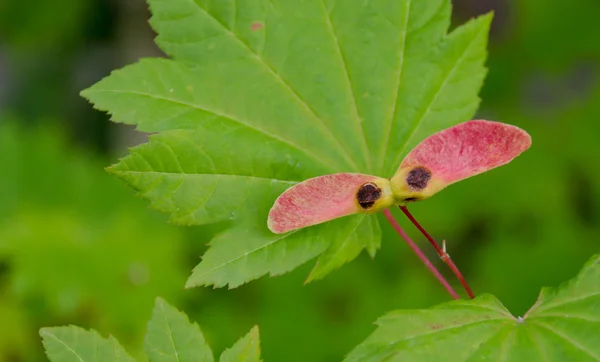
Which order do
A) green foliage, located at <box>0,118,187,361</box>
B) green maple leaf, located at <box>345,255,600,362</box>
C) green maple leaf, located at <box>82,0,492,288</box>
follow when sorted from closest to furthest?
green maple leaf, located at <box>345,255,600,362</box>
green maple leaf, located at <box>82,0,492,288</box>
green foliage, located at <box>0,118,187,361</box>

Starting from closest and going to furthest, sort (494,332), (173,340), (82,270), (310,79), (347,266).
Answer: (494,332) < (173,340) < (310,79) < (82,270) < (347,266)

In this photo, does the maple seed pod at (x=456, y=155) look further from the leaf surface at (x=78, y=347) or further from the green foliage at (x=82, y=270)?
the green foliage at (x=82, y=270)

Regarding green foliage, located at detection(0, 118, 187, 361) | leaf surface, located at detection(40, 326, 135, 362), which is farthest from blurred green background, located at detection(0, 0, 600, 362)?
leaf surface, located at detection(40, 326, 135, 362)

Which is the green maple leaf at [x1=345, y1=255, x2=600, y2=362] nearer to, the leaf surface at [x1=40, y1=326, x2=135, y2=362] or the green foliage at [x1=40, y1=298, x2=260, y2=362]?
the green foliage at [x1=40, y1=298, x2=260, y2=362]

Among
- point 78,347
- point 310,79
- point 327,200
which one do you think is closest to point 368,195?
point 327,200

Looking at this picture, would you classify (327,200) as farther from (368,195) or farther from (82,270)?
(82,270)

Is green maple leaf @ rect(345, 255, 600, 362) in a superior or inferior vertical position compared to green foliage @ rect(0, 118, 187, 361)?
inferior

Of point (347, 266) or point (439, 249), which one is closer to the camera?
point (439, 249)
